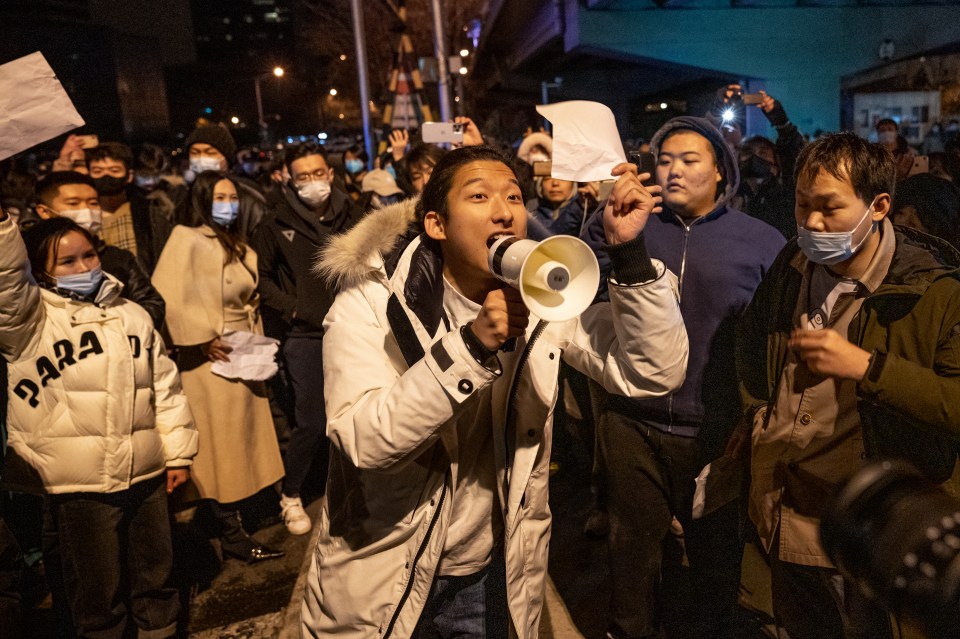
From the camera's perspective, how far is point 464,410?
201 cm

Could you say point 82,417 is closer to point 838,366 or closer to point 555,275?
point 555,275

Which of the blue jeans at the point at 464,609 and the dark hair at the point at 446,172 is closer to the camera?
the dark hair at the point at 446,172

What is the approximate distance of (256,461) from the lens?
4.87 m

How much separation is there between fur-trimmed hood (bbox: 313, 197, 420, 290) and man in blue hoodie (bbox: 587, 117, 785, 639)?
1.52m

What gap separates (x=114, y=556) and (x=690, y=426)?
106 inches

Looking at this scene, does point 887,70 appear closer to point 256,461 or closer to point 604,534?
point 604,534

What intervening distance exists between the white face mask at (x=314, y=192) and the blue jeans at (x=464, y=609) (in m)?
3.52

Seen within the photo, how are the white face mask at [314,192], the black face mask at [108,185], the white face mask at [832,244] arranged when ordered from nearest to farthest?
the white face mask at [832,244], the white face mask at [314,192], the black face mask at [108,185]

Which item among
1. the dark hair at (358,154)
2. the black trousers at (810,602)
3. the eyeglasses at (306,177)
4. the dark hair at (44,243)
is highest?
the dark hair at (358,154)

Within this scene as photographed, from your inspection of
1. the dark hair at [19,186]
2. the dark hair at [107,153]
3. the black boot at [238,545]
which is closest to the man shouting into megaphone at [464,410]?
the black boot at [238,545]

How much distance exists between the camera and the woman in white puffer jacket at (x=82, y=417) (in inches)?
130

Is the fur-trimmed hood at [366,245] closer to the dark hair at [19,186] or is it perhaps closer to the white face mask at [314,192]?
the white face mask at [314,192]

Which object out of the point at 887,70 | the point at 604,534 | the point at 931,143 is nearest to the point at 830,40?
the point at 887,70

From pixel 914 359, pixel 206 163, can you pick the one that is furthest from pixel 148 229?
pixel 914 359
